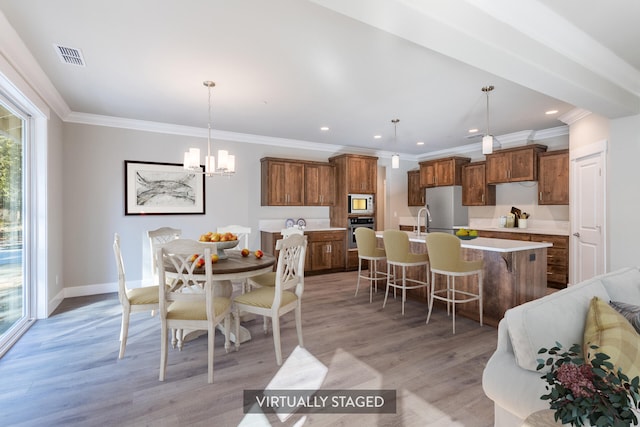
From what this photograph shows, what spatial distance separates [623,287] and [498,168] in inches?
178

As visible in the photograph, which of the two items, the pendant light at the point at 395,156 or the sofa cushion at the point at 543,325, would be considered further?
the pendant light at the point at 395,156

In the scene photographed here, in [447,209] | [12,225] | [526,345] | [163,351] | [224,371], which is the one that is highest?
[447,209]

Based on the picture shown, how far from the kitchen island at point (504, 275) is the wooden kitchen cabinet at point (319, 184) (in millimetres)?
3260

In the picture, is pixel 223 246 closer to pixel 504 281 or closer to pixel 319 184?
pixel 504 281

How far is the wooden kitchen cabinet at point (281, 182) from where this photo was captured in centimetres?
580

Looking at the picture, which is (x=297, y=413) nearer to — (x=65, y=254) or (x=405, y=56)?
(x=405, y=56)

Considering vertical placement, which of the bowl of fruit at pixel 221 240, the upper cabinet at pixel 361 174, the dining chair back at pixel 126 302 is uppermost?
the upper cabinet at pixel 361 174

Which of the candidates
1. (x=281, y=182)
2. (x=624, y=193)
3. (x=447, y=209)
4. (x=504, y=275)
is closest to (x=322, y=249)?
(x=281, y=182)

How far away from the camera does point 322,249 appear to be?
6.03 meters

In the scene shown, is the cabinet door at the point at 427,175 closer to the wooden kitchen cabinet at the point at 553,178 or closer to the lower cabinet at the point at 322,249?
the wooden kitchen cabinet at the point at 553,178

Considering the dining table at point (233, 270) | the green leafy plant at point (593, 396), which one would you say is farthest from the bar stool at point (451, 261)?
the green leafy plant at point (593, 396)

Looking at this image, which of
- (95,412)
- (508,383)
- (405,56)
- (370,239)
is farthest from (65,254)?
(508,383)

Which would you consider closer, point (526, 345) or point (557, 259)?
point (526, 345)

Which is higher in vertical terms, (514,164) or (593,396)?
(514,164)
